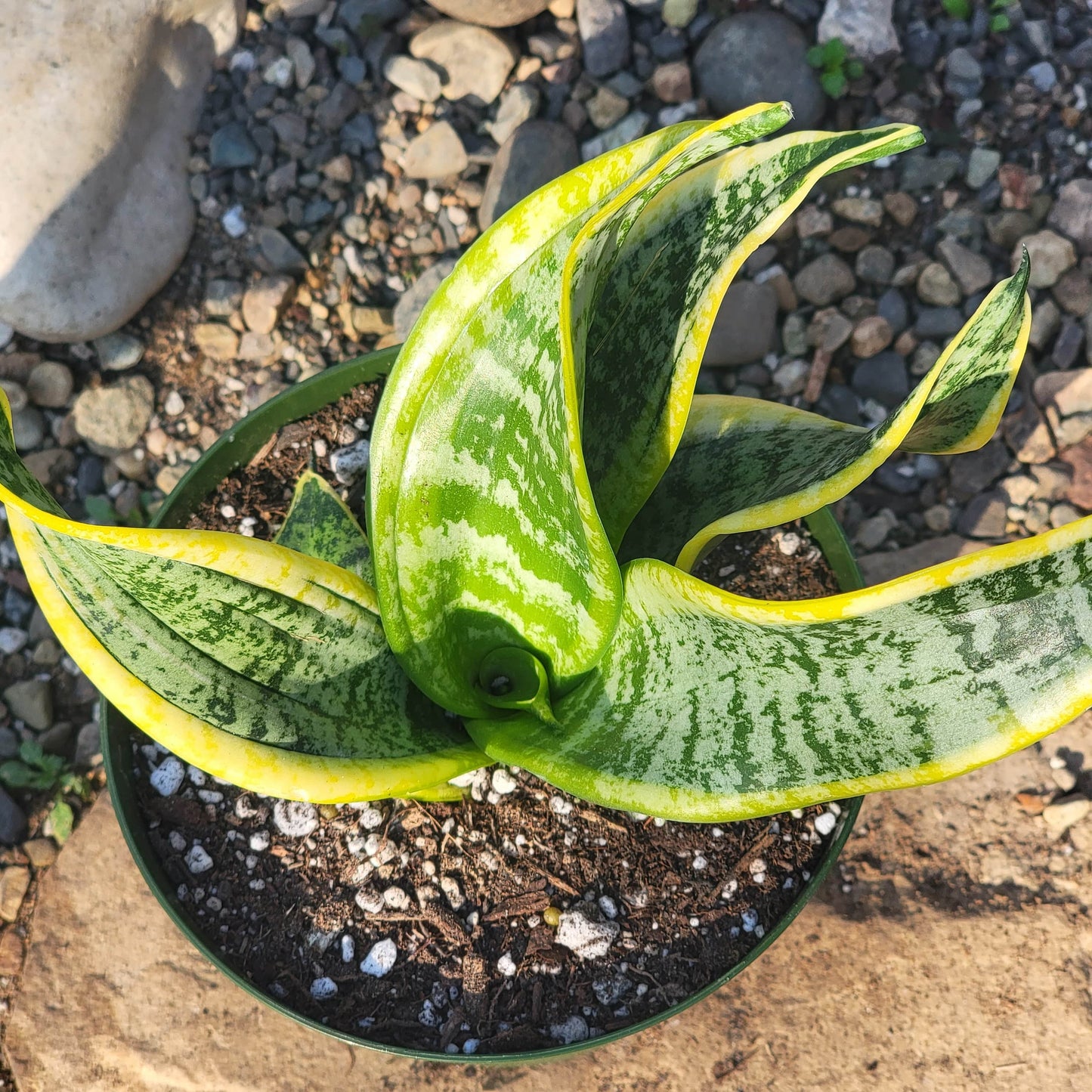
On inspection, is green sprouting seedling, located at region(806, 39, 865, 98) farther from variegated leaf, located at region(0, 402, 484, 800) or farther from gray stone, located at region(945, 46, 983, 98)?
variegated leaf, located at region(0, 402, 484, 800)

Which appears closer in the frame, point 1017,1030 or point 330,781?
point 330,781

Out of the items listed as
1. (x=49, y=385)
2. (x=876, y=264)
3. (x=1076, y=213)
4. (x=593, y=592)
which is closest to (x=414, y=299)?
(x=49, y=385)

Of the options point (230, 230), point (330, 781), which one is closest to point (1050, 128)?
point (230, 230)

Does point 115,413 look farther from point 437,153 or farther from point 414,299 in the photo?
point 437,153

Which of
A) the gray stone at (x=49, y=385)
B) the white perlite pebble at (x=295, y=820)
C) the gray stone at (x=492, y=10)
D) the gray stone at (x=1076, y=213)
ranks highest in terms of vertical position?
the gray stone at (x=492, y=10)

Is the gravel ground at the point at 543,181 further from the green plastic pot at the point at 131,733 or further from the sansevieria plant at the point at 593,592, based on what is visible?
the sansevieria plant at the point at 593,592

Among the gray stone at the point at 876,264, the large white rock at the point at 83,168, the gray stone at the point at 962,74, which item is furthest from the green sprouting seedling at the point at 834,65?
the large white rock at the point at 83,168

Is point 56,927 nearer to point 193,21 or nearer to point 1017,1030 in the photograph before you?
point 1017,1030
